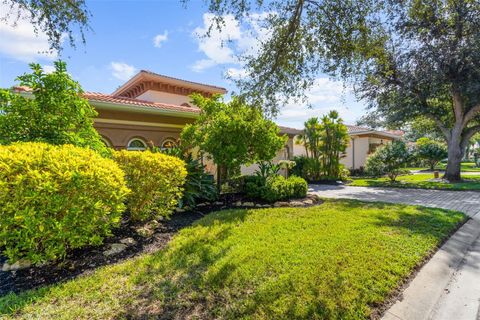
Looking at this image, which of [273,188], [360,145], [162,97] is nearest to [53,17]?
[273,188]

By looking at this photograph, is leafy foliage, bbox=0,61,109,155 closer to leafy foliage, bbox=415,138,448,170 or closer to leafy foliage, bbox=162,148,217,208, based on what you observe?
leafy foliage, bbox=162,148,217,208

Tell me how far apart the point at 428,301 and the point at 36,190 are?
16.9ft

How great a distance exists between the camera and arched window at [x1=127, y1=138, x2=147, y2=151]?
1003cm

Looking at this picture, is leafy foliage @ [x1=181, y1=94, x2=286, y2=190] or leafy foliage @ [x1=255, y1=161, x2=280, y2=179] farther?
leafy foliage @ [x1=255, y1=161, x2=280, y2=179]

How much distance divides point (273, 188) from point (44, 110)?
21.3 ft

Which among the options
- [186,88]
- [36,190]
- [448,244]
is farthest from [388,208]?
[186,88]

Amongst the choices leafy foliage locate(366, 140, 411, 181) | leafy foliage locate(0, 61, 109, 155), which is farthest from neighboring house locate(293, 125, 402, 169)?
leafy foliage locate(0, 61, 109, 155)

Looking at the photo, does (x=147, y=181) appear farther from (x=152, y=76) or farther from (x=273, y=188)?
(x=152, y=76)

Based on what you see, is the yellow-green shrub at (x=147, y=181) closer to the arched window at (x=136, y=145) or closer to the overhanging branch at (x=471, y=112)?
the arched window at (x=136, y=145)

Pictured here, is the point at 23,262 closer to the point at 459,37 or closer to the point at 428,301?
the point at 428,301

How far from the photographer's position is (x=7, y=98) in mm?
5410

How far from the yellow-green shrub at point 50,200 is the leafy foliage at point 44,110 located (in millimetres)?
1384

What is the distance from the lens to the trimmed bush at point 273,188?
888 cm

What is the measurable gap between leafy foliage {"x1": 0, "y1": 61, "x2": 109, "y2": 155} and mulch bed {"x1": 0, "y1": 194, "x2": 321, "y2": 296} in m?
2.19
